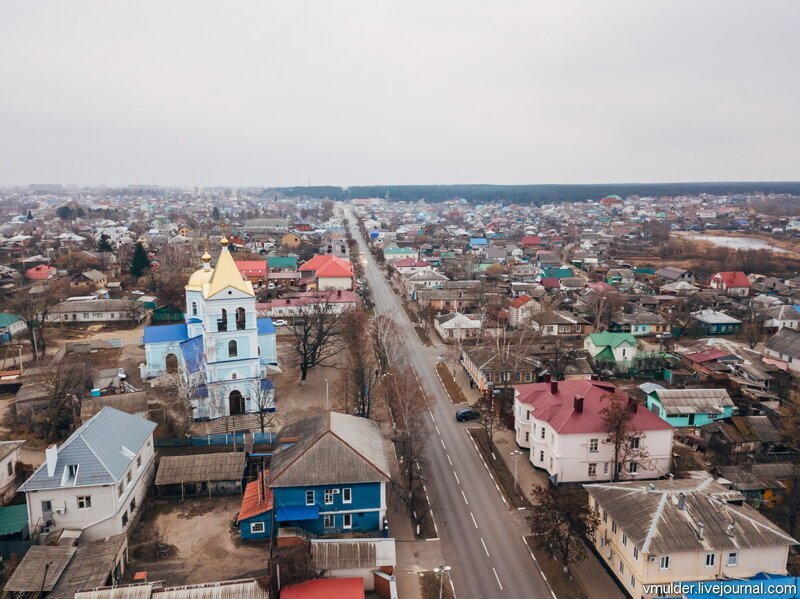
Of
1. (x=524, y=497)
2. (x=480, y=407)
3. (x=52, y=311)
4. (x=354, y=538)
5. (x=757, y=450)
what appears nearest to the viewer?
(x=354, y=538)

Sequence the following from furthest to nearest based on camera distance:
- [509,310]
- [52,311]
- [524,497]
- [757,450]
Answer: [509,310] < [52,311] < [757,450] < [524,497]

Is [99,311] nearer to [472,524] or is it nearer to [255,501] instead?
[255,501]

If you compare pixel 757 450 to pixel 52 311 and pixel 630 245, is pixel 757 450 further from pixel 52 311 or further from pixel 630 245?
pixel 630 245

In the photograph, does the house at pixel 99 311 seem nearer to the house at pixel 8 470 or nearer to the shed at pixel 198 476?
the house at pixel 8 470

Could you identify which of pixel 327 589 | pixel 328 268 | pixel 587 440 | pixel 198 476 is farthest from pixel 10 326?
pixel 587 440

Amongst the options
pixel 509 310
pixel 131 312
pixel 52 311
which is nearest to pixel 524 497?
pixel 509 310
